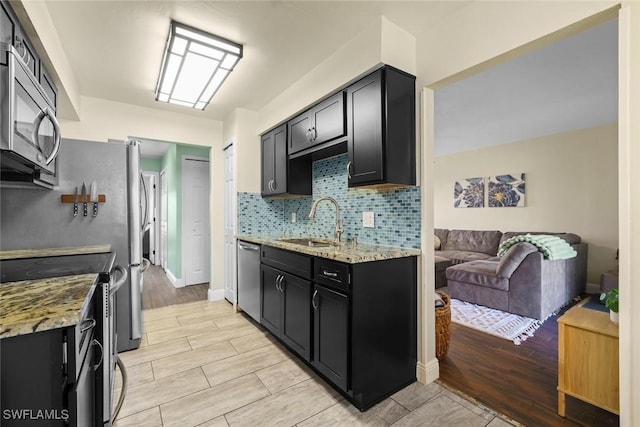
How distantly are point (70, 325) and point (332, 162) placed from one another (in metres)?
2.54

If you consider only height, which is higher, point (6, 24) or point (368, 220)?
point (6, 24)

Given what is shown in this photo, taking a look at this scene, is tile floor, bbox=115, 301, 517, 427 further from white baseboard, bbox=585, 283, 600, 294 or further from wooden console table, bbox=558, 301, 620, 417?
white baseboard, bbox=585, 283, 600, 294

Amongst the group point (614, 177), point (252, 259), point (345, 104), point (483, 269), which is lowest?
point (483, 269)

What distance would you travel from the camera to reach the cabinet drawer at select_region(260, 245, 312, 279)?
2154 millimetres

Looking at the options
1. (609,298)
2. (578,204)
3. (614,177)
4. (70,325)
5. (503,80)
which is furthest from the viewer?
(578,204)

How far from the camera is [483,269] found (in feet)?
12.2

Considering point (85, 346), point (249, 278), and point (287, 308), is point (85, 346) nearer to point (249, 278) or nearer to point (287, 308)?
point (287, 308)

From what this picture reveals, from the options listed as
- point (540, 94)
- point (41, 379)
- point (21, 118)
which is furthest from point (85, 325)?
point (540, 94)

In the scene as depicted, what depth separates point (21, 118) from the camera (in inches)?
48.2

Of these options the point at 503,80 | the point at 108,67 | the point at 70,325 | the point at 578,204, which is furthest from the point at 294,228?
the point at 578,204

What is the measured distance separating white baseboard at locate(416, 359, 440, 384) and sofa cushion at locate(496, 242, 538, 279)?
74.0 inches

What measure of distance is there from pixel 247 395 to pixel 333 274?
96 cm

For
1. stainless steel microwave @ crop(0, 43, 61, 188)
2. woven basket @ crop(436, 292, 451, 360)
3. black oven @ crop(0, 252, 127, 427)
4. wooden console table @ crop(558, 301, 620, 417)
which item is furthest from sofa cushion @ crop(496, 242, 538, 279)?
stainless steel microwave @ crop(0, 43, 61, 188)

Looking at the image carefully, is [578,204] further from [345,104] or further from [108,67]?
[108,67]
